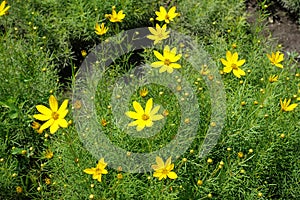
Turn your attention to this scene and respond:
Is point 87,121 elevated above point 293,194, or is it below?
above

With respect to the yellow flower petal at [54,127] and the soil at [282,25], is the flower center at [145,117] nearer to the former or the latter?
the yellow flower petal at [54,127]

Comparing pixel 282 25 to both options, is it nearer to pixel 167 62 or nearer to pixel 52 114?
pixel 167 62

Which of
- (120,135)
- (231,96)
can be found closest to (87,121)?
(120,135)

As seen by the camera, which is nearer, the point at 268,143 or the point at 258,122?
the point at 268,143

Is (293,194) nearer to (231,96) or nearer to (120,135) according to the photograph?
(231,96)

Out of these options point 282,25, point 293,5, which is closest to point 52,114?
point 282,25

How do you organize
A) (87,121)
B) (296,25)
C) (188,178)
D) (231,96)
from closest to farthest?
1. (188,178)
2. (87,121)
3. (231,96)
4. (296,25)

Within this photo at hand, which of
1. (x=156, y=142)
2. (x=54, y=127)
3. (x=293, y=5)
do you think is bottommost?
(x=156, y=142)

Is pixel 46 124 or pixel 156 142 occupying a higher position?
pixel 46 124
